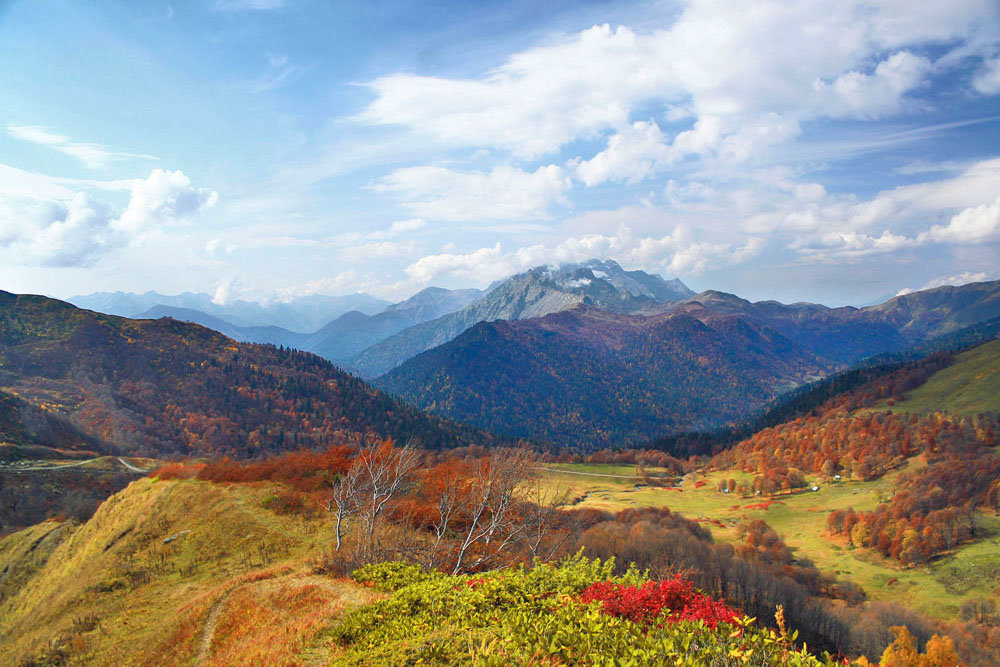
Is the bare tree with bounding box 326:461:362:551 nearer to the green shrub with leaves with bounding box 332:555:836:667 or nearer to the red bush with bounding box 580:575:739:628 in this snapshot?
the green shrub with leaves with bounding box 332:555:836:667

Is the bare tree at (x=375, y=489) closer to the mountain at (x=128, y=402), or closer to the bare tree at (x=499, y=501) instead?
the bare tree at (x=499, y=501)

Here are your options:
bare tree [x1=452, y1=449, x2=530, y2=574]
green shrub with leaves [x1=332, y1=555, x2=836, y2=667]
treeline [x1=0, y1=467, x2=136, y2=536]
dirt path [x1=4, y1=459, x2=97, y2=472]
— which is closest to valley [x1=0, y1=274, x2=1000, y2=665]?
green shrub with leaves [x1=332, y1=555, x2=836, y2=667]

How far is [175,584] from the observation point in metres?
25.9

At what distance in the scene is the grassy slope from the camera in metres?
16.9

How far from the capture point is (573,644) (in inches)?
367

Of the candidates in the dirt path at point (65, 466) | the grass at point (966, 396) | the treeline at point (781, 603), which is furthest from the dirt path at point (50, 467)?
the grass at point (966, 396)

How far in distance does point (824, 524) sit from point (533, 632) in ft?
521

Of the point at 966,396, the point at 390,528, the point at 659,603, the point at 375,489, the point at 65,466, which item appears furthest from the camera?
the point at 966,396

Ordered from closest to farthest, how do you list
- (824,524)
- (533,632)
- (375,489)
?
(533,632) → (375,489) → (824,524)

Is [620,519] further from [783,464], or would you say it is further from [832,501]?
[783,464]

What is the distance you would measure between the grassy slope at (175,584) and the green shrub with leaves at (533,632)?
8.26ft

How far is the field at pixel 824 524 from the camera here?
88.3 meters

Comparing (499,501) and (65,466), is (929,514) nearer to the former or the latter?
(499,501)

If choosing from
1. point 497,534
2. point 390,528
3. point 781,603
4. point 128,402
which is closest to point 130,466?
point 128,402
